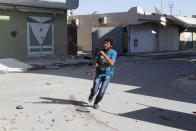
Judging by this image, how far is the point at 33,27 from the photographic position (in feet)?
70.7

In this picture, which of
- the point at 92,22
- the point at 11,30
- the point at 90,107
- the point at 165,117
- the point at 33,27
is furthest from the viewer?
the point at 92,22

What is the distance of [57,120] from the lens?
657cm

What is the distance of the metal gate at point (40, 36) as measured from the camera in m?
21.4

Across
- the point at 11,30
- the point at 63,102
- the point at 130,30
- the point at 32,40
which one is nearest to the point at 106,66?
the point at 63,102

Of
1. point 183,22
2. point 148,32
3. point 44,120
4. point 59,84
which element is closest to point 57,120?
point 44,120

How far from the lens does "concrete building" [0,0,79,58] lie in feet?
65.7

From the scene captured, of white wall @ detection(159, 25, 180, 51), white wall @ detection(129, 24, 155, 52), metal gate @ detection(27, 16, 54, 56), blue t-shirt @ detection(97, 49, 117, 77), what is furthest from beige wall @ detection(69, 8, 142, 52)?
blue t-shirt @ detection(97, 49, 117, 77)

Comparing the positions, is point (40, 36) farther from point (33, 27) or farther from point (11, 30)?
point (11, 30)

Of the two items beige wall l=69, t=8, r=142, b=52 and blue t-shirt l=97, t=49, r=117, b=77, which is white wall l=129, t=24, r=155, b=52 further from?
blue t-shirt l=97, t=49, r=117, b=77

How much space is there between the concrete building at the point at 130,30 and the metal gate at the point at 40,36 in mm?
5994

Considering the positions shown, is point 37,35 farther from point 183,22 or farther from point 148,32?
point 183,22

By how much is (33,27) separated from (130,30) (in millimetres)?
11712

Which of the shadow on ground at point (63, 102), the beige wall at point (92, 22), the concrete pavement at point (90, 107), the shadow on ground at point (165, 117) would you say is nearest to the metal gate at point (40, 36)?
the concrete pavement at point (90, 107)

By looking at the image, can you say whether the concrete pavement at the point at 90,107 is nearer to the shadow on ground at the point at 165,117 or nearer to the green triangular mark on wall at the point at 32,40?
the shadow on ground at the point at 165,117
